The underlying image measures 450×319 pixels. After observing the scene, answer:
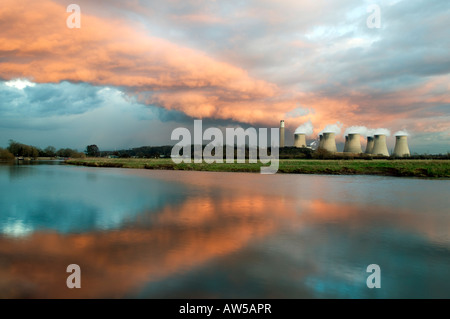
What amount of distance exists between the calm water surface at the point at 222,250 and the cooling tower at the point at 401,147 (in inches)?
2745

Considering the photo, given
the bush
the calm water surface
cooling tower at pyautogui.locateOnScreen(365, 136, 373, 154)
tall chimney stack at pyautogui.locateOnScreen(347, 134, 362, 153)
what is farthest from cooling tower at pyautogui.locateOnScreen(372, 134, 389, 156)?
the bush

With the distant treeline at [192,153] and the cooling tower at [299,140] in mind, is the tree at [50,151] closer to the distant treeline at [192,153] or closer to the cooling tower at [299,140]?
the distant treeline at [192,153]

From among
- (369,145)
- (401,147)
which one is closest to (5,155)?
(369,145)

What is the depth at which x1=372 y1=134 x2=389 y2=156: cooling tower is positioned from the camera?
254ft

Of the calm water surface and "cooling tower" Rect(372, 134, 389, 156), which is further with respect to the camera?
"cooling tower" Rect(372, 134, 389, 156)

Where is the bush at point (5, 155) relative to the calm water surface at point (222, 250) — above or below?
above

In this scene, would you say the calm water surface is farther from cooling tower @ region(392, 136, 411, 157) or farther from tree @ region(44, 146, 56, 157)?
tree @ region(44, 146, 56, 157)

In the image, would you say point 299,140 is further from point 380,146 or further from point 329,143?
point 380,146

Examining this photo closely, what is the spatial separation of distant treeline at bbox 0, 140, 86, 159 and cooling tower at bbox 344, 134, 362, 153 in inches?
4314

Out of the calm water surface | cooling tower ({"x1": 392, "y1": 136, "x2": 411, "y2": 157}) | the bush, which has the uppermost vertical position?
cooling tower ({"x1": 392, "y1": 136, "x2": 411, "y2": 157})

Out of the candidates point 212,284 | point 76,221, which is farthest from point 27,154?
point 212,284

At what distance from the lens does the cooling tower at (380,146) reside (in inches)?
3049

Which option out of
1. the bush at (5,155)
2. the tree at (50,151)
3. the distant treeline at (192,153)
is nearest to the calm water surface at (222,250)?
the distant treeline at (192,153)

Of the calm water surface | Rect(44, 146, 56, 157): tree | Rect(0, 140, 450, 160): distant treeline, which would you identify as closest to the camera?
the calm water surface
